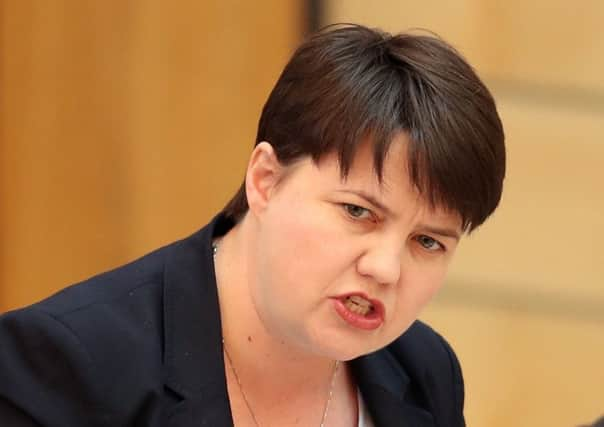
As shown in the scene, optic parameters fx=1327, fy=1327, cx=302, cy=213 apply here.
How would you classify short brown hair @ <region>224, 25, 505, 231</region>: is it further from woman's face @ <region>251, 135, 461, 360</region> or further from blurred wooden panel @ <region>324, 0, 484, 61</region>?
blurred wooden panel @ <region>324, 0, 484, 61</region>

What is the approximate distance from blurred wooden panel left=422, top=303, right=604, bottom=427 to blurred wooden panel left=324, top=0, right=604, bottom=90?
61 cm

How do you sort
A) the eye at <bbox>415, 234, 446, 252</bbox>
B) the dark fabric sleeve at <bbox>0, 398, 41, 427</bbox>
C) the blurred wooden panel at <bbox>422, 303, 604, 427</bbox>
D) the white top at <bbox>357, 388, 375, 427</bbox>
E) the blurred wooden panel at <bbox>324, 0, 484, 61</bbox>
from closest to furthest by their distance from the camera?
the dark fabric sleeve at <bbox>0, 398, 41, 427</bbox>
the eye at <bbox>415, 234, 446, 252</bbox>
the white top at <bbox>357, 388, 375, 427</bbox>
the blurred wooden panel at <bbox>324, 0, 484, 61</bbox>
the blurred wooden panel at <bbox>422, 303, 604, 427</bbox>

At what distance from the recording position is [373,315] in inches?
69.7

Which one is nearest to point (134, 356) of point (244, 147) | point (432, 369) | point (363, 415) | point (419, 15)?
point (363, 415)

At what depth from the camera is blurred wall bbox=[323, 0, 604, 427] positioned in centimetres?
331

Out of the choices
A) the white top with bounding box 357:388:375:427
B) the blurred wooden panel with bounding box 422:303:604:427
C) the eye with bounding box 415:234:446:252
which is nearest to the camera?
the eye with bounding box 415:234:446:252

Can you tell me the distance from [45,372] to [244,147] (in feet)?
5.44

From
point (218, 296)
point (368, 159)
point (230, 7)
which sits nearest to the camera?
point (368, 159)

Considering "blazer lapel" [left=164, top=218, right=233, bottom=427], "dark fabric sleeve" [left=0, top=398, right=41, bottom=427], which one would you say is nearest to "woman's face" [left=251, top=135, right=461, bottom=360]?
"blazer lapel" [left=164, top=218, right=233, bottom=427]

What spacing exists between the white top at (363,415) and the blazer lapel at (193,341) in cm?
29

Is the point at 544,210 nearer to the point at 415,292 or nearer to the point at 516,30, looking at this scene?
the point at 516,30

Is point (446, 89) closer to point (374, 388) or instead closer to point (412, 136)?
point (412, 136)

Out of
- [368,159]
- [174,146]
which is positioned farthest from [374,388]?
[174,146]

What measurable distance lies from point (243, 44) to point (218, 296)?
58.1 inches
